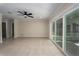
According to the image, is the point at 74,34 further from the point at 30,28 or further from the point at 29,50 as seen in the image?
the point at 30,28

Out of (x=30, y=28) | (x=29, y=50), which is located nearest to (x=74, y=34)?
(x=29, y=50)

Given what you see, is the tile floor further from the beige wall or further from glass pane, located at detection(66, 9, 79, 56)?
the beige wall

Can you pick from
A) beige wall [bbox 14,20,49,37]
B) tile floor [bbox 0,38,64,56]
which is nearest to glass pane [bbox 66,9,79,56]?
tile floor [bbox 0,38,64,56]

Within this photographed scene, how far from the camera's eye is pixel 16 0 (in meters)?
1.92

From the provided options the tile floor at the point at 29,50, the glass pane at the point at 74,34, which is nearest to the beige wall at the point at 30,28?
the tile floor at the point at 29,50

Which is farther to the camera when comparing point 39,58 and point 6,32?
point 6,32

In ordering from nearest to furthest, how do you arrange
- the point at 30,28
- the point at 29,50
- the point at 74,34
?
the point at 74,34 < the point at 29,50 < the point at 30,28

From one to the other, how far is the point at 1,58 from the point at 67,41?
4124mm

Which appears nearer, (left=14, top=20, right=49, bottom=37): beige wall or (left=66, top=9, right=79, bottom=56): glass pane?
(left=66, top=9, right=79, bottom=56): glass pane

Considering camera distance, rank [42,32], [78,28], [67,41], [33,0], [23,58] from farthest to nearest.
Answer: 1. [42,32]
2. [67,41]
3. [78,28]
4. [23,58]
5. [33,0]

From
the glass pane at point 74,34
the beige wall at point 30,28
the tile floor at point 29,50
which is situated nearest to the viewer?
the glass pane at point 74,34

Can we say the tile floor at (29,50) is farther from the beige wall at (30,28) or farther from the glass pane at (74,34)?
the beige wall at (30,28)

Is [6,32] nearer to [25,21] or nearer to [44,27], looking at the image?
[25,21]

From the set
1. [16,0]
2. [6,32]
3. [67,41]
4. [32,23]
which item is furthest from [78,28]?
[32,23]
